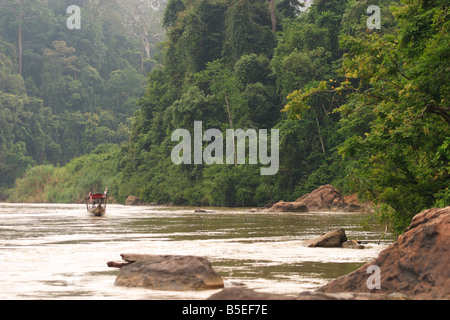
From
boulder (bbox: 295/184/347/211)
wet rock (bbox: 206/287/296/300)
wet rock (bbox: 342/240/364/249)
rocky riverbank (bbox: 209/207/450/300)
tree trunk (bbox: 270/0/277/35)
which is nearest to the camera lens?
wet rock (bbox: 206/287/296/300)

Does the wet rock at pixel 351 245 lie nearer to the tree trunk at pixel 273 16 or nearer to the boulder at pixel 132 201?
the boulder at pixel 132 201

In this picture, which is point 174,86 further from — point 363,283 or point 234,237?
point 363,283

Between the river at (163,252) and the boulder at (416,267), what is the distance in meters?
0.96

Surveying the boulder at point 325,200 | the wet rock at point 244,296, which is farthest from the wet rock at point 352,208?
the wet rock at point 244,296

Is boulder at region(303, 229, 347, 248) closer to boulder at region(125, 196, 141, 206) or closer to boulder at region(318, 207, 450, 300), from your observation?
boulder at region(318, 207, 450, 300)

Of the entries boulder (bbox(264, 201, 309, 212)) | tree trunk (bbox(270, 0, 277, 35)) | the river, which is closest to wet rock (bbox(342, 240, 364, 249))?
the river

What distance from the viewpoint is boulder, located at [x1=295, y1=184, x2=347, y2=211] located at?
37.3 m

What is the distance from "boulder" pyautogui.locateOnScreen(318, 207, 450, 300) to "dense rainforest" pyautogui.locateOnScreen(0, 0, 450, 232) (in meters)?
4.80

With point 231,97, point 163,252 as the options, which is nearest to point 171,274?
point 163,252

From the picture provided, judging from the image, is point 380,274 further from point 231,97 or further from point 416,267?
point 231,97

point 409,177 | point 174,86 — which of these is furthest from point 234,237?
point 174,86

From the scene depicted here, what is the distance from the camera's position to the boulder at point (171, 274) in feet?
30.5

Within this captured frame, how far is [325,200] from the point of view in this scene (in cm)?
3778
